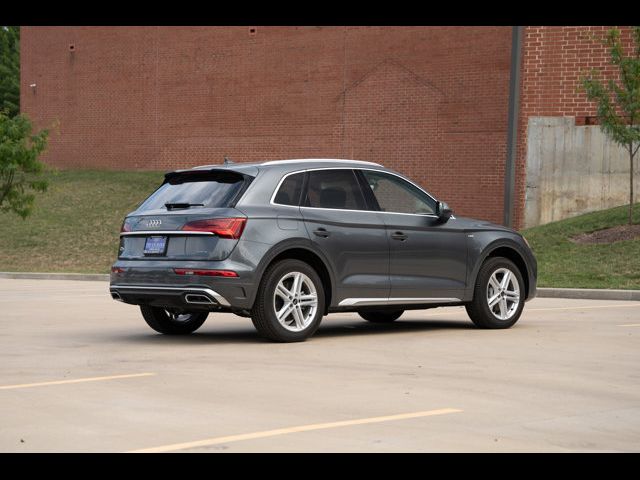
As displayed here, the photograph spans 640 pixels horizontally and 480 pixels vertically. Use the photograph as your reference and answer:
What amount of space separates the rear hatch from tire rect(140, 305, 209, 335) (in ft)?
2.79

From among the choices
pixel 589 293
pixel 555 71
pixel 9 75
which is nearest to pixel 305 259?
pixel 589 293

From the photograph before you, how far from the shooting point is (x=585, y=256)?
77.2ft

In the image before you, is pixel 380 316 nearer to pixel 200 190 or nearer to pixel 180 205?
pixel 200 190

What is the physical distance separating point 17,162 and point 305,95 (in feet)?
29.4

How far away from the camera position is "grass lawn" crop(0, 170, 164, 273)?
3098cm

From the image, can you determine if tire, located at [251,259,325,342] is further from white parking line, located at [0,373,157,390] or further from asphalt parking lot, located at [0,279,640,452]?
white parking line, located at [0,373,157,390]

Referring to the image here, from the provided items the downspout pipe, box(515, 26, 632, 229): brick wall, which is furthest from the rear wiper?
box(515, 26, 632, 229): brick wall

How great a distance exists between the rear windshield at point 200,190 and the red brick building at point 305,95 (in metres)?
19.3

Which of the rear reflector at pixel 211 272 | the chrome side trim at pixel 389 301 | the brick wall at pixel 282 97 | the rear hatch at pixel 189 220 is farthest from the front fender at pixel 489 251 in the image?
the brick wall at pixel 282 97

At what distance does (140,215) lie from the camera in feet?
38.4

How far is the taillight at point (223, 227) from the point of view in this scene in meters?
11.0

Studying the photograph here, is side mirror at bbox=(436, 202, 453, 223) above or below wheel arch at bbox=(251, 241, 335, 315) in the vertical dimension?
above
